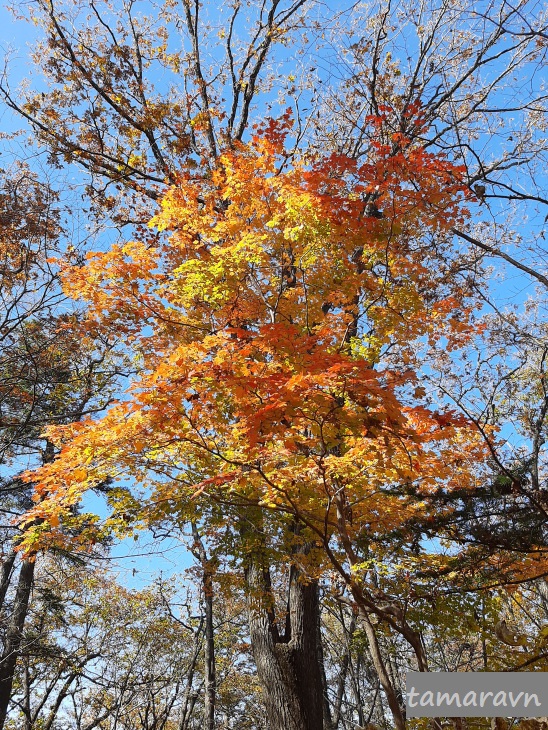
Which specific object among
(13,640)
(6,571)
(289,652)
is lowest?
(289,652)

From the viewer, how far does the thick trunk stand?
5.69 metres

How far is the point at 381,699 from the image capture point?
16.3m

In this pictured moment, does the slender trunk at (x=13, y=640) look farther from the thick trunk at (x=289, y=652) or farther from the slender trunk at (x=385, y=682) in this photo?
the slender trunk at (x=385, y=682)

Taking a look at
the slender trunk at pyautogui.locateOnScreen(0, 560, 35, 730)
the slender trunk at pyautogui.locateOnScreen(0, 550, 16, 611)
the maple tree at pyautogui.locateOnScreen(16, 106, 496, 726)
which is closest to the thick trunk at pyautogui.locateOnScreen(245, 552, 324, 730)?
the maple tree at pyautogui.locateOnScreen(16, 106, 496, 726)

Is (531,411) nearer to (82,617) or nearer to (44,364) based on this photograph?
(44,364)

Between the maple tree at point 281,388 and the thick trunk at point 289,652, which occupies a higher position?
the maple tree at point 281,388

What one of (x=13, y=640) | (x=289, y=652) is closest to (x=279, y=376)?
(x=289, y=652)

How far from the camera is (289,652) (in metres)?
6.00

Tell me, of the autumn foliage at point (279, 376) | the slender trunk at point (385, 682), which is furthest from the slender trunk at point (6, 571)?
the slender trunk at point (385, 682)

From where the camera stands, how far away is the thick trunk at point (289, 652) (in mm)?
5688

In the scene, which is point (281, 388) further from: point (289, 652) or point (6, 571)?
point (6, 571)

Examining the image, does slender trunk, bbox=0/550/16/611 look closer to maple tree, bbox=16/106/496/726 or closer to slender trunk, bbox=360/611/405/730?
maple tree, bbox=16/106/496/726

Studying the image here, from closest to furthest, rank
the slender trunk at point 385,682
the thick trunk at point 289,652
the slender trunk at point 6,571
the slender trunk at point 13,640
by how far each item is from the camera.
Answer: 1. the slender trunk at point 385,682
2. the thick trunk at point 289,652
3. the slender trunk at point 13,640
4. the slender trunk at point 6,571

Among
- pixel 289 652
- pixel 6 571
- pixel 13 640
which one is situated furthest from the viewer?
pixel 6 571
